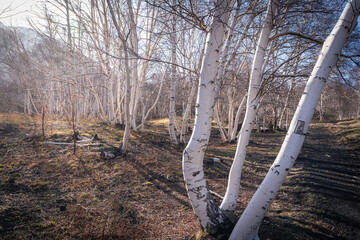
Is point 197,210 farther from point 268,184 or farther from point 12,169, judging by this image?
point 12,169

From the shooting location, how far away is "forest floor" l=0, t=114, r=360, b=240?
247 centimetres

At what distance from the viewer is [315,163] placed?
6039mm

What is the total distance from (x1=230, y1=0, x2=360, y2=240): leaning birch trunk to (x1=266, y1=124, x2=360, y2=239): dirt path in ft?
3.65

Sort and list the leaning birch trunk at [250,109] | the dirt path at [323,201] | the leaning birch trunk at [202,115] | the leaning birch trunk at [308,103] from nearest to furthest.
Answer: the leaning birch trunk at [308,103] → the leaning birch trunk at [202,115] → the dirt path at [323,201] → the leaning birch trunk at [250,109]

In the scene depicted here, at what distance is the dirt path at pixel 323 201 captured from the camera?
2.45 m

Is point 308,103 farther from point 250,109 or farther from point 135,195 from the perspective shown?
point 135,195

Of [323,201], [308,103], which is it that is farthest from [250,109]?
[323,201]

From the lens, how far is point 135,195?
384 cm

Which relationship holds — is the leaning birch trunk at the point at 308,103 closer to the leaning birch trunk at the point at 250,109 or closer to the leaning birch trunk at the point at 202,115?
the leaning birch trunk at the point at 202,115

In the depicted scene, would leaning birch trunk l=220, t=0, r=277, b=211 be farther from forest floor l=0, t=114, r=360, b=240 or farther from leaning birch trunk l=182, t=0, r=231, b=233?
leaning birch trunk l=182, t=0, r=231, b=233

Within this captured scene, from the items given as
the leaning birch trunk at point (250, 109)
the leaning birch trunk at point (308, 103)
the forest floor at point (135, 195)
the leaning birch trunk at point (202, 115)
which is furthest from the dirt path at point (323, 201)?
the leaning birch trunk at point (202, 115)

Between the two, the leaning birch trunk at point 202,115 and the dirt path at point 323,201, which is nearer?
the leaning birch trunk at point 202,115

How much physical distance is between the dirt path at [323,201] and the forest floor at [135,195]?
1 cm

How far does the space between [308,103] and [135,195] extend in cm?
376
